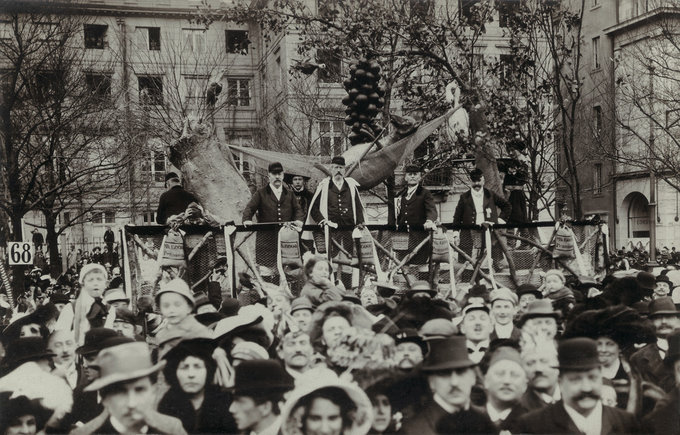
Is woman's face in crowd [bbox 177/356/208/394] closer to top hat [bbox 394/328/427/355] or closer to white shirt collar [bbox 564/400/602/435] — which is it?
top hat [bbox 394/328/427/355]

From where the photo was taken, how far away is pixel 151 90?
2373 centimetres

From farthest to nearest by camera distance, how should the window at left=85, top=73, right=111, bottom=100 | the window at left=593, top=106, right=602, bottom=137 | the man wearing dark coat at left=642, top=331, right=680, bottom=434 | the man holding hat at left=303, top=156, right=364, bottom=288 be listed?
the window at left=593, top=106, right=602, bottom=137 < the window at left=85, top=73, right=111, bottom=100 < the man holding hat at left=303, top=156, right=364, bottom=288 < the man wearing dark coat at left=642, top=331, right=680, bottom=434

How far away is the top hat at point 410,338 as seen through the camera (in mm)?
4609

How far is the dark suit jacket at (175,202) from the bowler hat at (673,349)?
4909mm

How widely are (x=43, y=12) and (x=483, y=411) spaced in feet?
46.0

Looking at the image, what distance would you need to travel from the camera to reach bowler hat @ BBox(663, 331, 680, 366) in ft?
16.9

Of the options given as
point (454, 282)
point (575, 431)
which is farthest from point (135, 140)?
point (575, 431)

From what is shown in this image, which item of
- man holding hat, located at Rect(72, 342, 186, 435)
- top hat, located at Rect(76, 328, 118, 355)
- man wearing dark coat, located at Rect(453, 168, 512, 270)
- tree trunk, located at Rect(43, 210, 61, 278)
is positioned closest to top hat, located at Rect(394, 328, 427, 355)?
man holding hat, located at Rect(72, 342, 186, 435)

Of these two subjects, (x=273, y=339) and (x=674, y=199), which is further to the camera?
(x=674, y=199)

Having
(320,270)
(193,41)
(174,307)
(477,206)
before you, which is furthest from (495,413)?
(193,41)

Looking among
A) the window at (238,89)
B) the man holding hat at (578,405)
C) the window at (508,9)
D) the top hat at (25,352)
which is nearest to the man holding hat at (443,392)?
the man holding hat at (578,405)

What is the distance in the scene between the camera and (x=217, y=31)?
25.0 meters

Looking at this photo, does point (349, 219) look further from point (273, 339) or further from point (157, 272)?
point (273, 339)

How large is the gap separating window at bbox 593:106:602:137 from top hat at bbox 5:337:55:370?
19379mm
